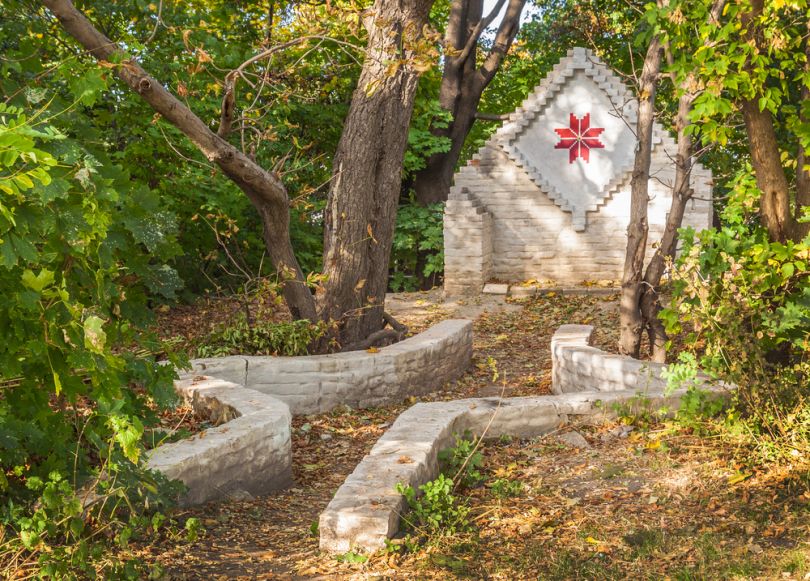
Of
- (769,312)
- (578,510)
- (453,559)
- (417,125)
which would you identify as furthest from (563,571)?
(417,125)

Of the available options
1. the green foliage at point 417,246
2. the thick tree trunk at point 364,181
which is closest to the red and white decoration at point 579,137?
the green foliage at point 417,246

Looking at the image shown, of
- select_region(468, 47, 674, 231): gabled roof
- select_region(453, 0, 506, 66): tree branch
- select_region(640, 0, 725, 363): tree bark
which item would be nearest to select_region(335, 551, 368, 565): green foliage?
select_region(640, 0, 725, 363): tree bark

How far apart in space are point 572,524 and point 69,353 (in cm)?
273

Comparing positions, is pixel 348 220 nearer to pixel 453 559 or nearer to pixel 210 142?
pixel 210 142

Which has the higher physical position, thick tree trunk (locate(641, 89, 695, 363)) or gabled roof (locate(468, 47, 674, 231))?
gabled roof (locate(468, 47, 674, 231))

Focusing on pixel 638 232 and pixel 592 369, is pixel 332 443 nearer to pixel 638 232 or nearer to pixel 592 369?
pixel 592 369

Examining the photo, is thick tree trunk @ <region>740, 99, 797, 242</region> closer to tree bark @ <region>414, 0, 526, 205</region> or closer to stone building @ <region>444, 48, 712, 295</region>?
stone building @ <region>444, 48, 712, 295</region>

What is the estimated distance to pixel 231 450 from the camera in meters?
5.59

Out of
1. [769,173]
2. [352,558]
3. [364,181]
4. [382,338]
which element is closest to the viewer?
[352,558]

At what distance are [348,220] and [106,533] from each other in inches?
208

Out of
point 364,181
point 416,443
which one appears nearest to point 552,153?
point 364,181

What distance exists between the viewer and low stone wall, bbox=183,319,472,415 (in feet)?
26.6

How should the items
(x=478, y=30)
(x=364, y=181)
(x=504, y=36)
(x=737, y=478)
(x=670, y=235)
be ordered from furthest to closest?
(x=504, y=36) → (x=478, y=30) → (x=364, y=181) → (x=670, y=235) → (x=737, y=478)

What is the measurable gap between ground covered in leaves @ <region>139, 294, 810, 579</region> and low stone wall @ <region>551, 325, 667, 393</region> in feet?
3.15
